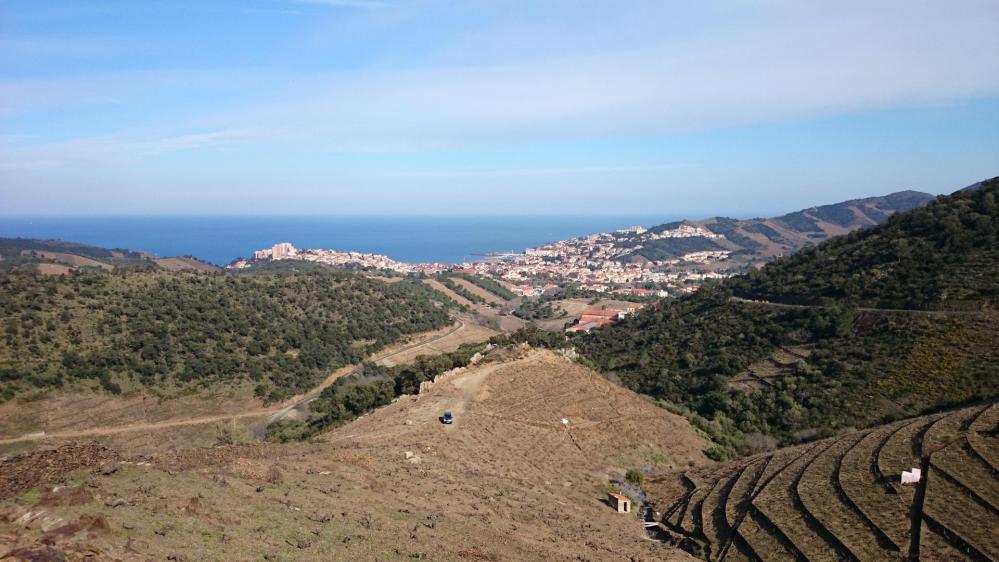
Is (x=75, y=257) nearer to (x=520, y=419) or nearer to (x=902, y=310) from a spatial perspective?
(x=520, y=419)

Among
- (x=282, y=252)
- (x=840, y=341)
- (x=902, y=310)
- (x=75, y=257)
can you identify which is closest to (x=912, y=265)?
(x=902, y=310)

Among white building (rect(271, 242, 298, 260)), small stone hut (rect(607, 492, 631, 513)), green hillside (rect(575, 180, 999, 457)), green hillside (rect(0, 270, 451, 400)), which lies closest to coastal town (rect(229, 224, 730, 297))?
white building (rect(271, 242, 298, 260))

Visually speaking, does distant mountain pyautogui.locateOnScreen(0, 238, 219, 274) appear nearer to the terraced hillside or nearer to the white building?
the white building

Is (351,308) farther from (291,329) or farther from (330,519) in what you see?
(330,519)

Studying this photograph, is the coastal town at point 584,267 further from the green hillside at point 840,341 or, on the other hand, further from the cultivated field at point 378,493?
the cultivated field at point 378,493

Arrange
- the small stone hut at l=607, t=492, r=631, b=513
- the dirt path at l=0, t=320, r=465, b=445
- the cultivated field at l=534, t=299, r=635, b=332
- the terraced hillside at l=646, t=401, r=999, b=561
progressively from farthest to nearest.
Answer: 1. the cultivated field at l=534, t=299, r=635, b=332
2. the dirt path at l=0, t=320, r=465, b=445
3. the small stone hut at l=607, t=492, r=631, b=513
4. the terraced hillside at l=646, t=401, r=999, b=561

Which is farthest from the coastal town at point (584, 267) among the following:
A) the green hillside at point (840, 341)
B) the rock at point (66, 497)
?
the rock at point (66, 497)

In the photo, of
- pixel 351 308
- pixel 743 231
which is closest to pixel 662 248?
pixel 743 231
